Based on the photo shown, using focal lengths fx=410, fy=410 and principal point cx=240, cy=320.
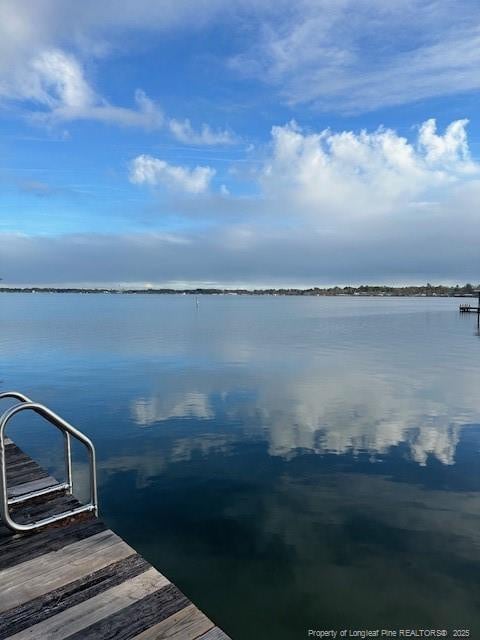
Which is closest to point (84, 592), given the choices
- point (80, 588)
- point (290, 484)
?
point (80, 588)

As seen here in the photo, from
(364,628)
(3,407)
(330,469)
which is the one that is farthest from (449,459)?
(3,407)

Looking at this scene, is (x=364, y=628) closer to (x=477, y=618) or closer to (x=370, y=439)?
(x=477, y=618)

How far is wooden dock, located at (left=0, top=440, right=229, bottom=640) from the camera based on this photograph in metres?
3.72

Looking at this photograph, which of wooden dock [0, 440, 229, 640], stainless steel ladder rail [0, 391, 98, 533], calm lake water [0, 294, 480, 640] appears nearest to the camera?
wooden dock [0, 440, 229, 640]

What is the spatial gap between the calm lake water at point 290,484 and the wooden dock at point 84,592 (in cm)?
194

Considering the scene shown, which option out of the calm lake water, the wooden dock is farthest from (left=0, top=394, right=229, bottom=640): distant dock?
the calm lake water

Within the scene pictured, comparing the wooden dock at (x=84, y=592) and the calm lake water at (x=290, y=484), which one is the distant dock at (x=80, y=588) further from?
the calm lake water at (x=290, y=484)

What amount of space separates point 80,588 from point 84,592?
0.23 ft

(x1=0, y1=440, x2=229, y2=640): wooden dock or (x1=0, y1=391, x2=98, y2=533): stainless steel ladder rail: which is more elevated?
(x1=0, y1=391, x2=98, y2=533): stainless steel ladder rail

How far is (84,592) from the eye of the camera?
13.7ft

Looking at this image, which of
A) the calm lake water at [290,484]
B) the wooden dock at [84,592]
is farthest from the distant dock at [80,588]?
the calm lake water at [290,484]

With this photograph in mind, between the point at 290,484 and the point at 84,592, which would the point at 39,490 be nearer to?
the point at 84,592

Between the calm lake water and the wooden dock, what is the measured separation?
1940 mm

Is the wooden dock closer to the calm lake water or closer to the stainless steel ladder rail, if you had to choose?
the stainless steel ladder rail
